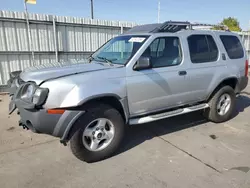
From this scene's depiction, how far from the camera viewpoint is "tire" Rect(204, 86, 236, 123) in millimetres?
4648

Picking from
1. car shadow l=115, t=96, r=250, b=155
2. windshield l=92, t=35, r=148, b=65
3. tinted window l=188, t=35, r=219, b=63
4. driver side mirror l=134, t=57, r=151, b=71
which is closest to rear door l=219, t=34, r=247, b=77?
tinted window l=188, t=35, r=219, b=63

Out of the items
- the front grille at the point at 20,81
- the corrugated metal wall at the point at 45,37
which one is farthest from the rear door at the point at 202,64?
the corrugated metal wall at the point at 45,37

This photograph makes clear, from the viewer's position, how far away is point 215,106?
4.66m

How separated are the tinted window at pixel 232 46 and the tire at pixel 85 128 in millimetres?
3095

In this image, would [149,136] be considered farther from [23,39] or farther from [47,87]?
[23,39]

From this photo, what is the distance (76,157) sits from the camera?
10.6 feet

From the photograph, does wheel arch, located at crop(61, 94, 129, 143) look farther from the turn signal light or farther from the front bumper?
the turn signal light

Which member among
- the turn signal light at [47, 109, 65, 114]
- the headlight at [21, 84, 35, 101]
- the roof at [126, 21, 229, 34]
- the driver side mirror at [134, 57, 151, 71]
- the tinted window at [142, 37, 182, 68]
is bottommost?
the turn signal light at [47, 109, 65, 114]

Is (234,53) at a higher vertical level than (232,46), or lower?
lower

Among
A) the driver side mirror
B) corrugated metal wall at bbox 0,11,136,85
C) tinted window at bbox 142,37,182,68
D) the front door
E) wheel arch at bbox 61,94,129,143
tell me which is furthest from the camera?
corrugated metal wall at bbox 0,11,136,85

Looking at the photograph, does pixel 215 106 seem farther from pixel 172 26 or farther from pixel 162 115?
pixel 172 26

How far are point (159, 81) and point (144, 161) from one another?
4.42ft

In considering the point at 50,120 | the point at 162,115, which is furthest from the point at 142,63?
the point at 50,120

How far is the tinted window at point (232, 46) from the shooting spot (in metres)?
4.73
